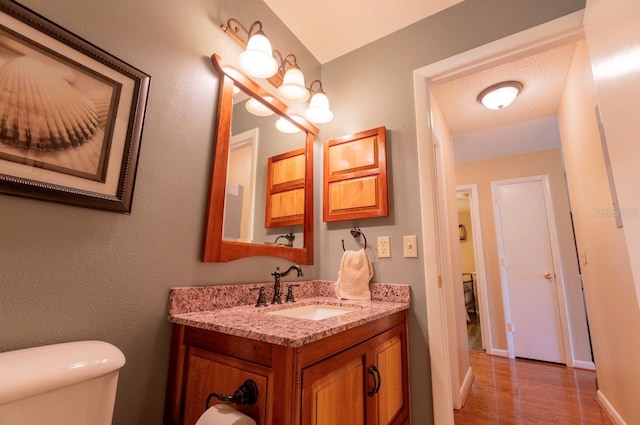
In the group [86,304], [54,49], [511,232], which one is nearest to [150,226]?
[86,304]

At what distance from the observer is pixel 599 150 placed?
1705 mm

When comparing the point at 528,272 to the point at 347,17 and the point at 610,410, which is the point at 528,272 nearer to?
the point at 610,410

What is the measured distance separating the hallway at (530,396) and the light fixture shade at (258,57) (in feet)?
8.10

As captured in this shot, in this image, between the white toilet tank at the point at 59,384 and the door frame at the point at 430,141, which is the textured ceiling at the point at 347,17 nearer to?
the door frame at the point at 430,141

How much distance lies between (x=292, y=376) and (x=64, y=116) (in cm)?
99

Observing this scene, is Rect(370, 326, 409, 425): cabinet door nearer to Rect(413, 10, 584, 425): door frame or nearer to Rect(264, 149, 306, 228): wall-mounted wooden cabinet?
Rect(413, 10, 584, 425): door frame

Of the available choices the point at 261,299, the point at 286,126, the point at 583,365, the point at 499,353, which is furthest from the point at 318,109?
the point at 583,365

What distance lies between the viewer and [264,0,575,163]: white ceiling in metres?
1.69

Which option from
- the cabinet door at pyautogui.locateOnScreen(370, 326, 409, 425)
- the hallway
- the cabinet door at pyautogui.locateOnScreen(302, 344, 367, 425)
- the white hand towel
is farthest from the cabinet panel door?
the hallway

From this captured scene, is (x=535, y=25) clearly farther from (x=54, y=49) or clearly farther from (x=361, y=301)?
(x=54, y=49)

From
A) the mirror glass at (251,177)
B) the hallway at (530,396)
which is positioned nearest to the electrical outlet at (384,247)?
the mirror glass at (251,177)

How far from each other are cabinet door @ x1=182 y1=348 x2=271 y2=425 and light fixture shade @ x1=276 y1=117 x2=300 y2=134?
1259 millimetres

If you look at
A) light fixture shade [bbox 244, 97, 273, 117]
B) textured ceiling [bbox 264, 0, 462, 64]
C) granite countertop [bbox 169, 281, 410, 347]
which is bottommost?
granite countertop [bbox 169, 281, 410, 347]

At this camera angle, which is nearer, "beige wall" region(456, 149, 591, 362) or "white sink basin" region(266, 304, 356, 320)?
"white sink basin" region(266, 304, 356, 320)
